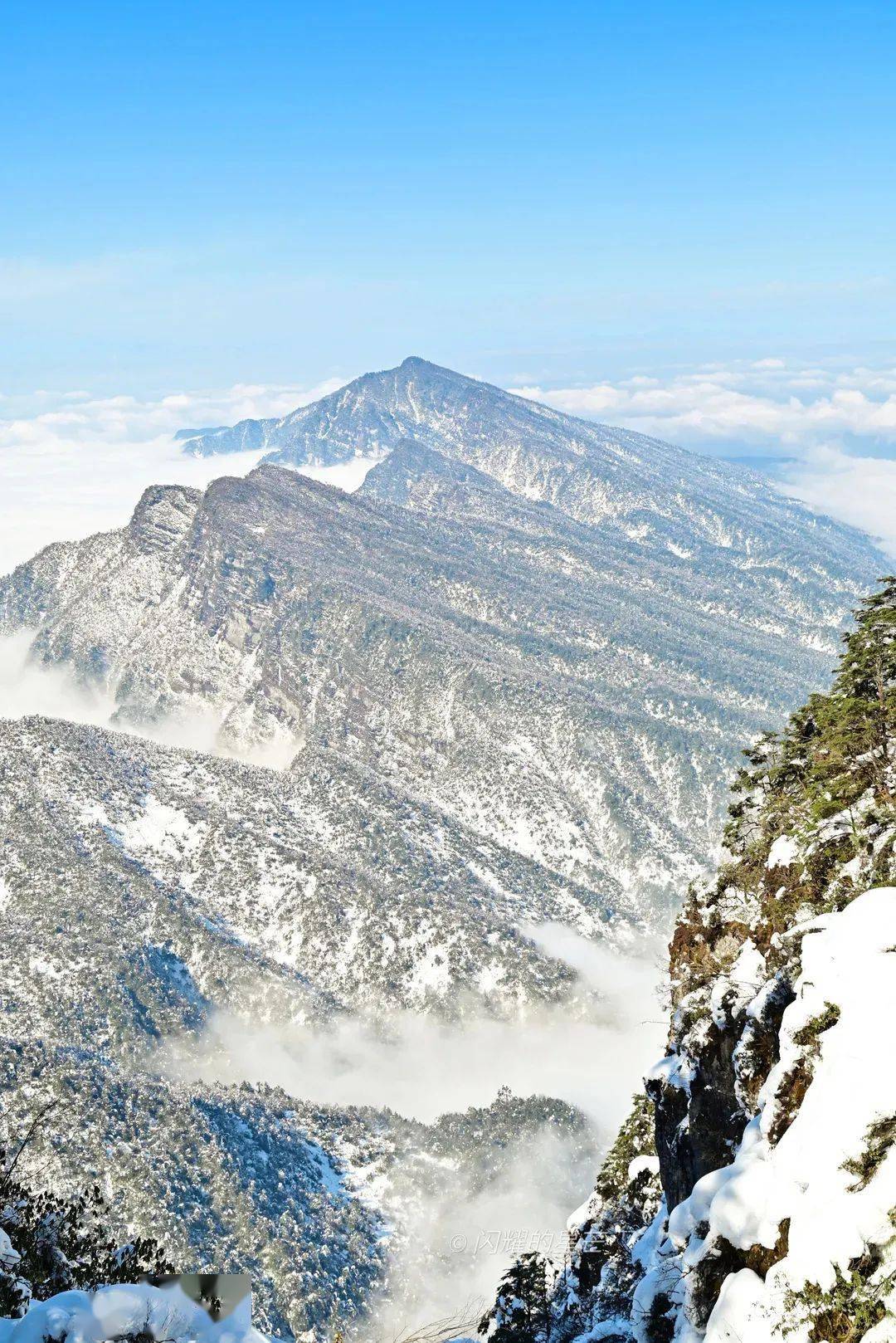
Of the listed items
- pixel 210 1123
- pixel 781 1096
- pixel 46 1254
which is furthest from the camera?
pixel 210 1123

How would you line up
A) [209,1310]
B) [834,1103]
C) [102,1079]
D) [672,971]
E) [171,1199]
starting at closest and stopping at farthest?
[209,1310], [834,1103], [672,971], [171,1199], [102,1079]

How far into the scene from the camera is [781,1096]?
868 inches

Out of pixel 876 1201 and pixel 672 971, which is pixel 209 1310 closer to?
pixel 876 1201

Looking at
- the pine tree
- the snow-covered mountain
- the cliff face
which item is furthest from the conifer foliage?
the snow-covered mountain

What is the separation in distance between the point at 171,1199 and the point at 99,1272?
101 metres

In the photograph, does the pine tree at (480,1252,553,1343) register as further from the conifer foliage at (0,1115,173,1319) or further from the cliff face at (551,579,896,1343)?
the conifer foliage at (0,1115,173,1319)

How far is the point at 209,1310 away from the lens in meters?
Result: 16.9

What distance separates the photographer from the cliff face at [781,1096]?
18.1m

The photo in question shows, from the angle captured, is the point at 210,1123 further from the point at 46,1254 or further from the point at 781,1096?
the point at 781,1096

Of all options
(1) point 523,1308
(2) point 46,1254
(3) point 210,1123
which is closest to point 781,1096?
(2) point 46,1254

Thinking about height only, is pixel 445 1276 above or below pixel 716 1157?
below

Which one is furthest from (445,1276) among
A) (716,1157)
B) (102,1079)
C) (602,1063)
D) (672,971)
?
(716,1157)

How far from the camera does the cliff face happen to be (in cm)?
1814

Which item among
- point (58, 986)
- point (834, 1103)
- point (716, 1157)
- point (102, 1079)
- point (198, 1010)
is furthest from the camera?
point (198, 1010)
